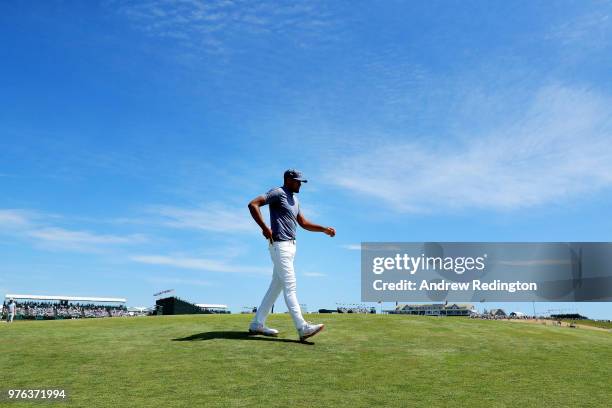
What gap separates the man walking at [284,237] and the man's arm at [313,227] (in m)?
0.18

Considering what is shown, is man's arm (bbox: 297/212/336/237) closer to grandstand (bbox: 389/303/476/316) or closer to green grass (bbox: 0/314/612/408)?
green grass (bbox: 0/314/612/408)

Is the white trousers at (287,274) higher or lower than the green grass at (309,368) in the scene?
higher

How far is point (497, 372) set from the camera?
22.1 ft

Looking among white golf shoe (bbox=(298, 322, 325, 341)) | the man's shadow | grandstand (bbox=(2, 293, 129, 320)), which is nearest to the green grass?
the man's shadow

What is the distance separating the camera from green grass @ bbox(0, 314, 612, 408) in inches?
215

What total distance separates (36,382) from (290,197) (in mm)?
4583

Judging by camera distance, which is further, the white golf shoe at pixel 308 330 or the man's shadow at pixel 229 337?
the man's shadow at pixel 229 337

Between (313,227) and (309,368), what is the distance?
3068 millimetres

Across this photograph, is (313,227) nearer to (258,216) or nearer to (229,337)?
(258,216)

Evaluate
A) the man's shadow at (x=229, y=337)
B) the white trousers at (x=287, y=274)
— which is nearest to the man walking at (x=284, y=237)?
the white trousers at (x=287, y=274)

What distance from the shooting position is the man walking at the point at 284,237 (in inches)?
327

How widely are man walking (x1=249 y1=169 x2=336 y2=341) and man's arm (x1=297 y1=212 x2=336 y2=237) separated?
18 centimetres

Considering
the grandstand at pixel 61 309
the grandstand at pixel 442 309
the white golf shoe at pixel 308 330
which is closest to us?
the white golf shoe at pixel 308 330

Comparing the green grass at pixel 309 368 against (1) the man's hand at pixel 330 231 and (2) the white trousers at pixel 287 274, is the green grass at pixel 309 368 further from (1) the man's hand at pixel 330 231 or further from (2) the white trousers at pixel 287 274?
(1) the man's hand at pixel 330 231
